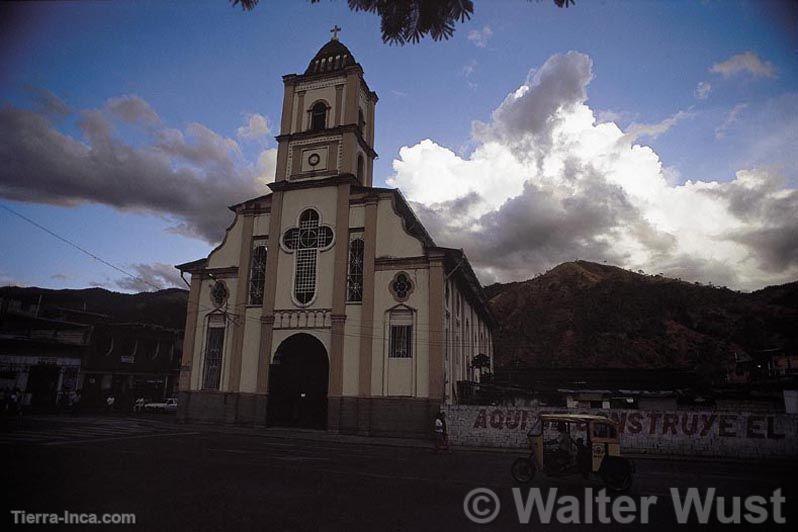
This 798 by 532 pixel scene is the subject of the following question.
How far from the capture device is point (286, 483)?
10328 mm

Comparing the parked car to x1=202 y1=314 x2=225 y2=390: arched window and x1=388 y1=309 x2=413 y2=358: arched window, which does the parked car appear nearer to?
x1=202 y1=314 x2=225 y2=390: arched window

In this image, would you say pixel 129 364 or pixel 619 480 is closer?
pixel 619 480

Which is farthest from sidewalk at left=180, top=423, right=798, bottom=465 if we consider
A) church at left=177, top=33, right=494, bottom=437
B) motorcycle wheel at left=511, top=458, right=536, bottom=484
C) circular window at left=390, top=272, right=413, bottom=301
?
motorcycle wheel at left=511, top=458, right=536, bottom=484

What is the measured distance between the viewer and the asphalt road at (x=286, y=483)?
757cm

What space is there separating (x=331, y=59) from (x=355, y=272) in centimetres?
1714

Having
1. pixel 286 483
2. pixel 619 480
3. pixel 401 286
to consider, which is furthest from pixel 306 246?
pixel 619 480

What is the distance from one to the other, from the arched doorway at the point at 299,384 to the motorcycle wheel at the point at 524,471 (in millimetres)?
16911

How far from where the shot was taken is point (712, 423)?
806 inches

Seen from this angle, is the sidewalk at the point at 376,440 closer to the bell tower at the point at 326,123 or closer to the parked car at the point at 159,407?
the parked car at the point at 159,407

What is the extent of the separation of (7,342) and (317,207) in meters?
30.2

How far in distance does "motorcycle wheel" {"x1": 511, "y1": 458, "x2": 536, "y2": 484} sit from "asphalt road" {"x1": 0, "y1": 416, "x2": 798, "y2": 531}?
1.00 feet

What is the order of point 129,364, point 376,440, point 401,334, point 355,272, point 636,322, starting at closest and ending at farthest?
point 376,440 < point 401,334 < point 355,272 < point 129,364 < point 636,322

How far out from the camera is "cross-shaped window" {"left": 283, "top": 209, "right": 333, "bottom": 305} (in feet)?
92.7

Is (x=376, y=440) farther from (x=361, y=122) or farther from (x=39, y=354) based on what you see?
(x=39, y=354)
